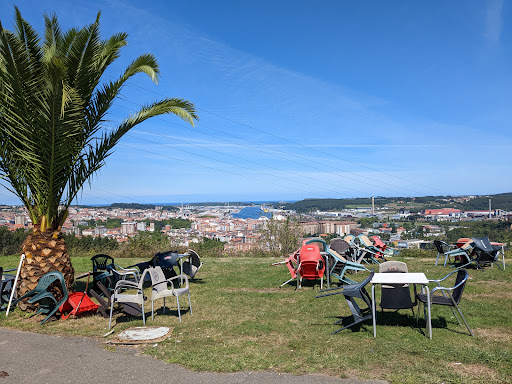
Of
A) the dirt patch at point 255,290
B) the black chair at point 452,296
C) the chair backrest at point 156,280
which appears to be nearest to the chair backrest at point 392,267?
the black chair at point 452,296

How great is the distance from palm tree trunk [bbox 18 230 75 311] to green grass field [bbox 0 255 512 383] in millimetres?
624

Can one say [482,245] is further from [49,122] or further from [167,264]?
[49,122]

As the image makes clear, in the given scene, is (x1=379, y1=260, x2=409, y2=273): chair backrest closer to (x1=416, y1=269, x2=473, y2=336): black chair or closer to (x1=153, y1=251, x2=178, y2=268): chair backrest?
(x1=416, y1=269, x2=473, y2=336): black chair

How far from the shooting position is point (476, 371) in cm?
429

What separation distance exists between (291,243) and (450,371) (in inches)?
557

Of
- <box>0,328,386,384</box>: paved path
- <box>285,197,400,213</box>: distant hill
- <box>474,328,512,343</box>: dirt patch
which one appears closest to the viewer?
<box>0,328,386,384</box>: paved path

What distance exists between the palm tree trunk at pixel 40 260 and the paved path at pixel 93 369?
6.62 ft

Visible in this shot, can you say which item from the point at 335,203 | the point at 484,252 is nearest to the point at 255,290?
the point at 484,252

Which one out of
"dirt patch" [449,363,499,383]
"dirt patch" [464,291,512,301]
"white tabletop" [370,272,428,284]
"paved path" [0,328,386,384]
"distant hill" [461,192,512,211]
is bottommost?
"paved path" [0,328,386,384]

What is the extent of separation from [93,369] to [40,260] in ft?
12.3

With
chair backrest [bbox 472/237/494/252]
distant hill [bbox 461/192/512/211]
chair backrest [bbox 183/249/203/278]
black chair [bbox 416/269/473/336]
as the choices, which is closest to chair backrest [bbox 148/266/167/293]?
chair backrest [bbox 183/249/203/278]

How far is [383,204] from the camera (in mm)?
60219

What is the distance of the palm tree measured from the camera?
741cm

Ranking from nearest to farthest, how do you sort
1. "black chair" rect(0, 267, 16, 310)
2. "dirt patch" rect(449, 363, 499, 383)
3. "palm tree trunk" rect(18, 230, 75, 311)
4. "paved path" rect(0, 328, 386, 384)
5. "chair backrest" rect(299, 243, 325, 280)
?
1. "dirt patch" rect(449, 363, 499, 383)
2. "paved path" rect(0, 328, 386, 384)
3. "palm tree trunk" rect(18, 230, 75, 311)
4. "black chair" rect(0, 267, 16, 310)
5. "chair backrest" rect(299, 243, 325, 280)
